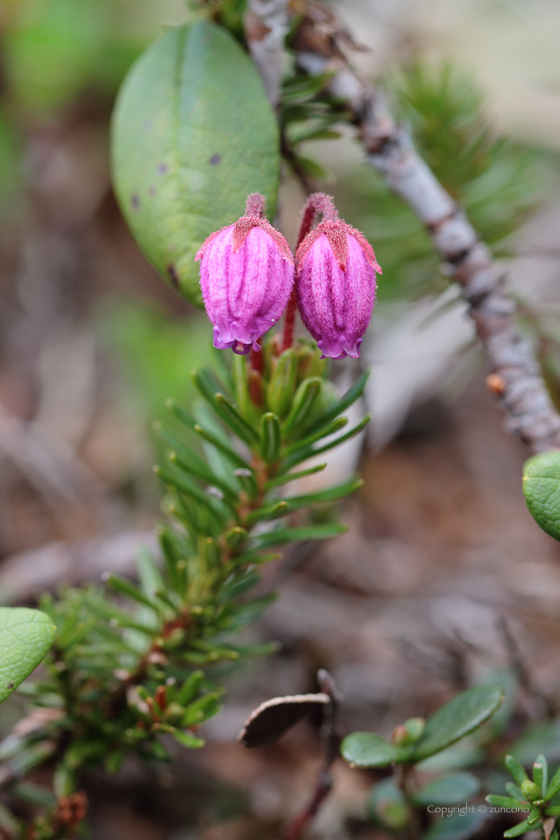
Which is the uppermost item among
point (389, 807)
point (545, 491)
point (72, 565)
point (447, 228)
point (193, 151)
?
point (193, 151)

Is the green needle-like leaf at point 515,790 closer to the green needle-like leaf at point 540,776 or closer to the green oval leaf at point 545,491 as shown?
the green needle-like leaf at point 540,776

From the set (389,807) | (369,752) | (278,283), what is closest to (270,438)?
(278,283)

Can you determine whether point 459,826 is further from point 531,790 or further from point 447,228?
point 447,228

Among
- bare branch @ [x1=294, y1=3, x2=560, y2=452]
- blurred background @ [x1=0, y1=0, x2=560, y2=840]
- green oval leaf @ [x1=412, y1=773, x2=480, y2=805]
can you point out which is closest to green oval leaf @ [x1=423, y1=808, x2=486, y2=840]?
green oval leaf @ [x1=412, y1=773, x2=480, y2=805]

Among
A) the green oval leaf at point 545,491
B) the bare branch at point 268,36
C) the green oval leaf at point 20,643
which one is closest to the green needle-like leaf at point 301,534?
the green oval leaf at point 545,491

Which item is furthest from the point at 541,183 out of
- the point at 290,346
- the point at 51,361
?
the point at 51,361

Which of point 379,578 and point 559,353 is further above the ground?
point 559,353

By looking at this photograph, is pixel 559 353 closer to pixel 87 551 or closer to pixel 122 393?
pixel 87 551
